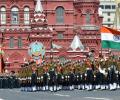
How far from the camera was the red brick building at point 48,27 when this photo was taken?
115 meters

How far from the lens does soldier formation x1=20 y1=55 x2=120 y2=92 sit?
130 ft

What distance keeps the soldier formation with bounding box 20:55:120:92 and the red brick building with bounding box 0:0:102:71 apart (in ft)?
209

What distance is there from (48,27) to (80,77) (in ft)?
249

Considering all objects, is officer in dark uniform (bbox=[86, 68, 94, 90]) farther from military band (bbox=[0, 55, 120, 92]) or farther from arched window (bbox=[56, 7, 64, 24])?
arched window (bbox=[56, 7, 64, 24])

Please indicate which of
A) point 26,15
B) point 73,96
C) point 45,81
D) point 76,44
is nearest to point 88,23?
point 76,44

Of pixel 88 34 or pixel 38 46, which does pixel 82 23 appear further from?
pixel 38 46

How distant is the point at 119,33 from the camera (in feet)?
126

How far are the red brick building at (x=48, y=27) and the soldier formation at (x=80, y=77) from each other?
209 feet

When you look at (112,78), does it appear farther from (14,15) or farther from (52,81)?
(14,15)

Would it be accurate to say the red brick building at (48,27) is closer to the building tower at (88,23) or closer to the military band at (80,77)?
the building tower at (88,23)

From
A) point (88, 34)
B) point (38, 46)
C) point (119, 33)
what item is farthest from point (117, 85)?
point (88, 34)

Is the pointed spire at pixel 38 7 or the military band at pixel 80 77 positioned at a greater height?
the pointed spire at pixel 38 7

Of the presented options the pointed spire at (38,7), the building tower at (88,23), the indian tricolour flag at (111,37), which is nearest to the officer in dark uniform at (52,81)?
the indian tricolour flag at (111,37)

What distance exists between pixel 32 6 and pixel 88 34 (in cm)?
996
